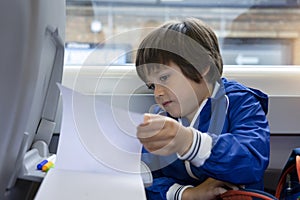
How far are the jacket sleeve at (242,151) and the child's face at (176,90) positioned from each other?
0.09 m

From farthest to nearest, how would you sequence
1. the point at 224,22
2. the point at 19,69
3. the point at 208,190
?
1. the point at 224,22
2. the point at 208,190
3. the point at 19,69

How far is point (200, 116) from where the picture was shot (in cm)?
83

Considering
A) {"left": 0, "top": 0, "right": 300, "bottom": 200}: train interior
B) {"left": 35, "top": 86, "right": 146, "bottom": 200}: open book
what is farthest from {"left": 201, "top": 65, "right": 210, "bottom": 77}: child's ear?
{"left": 35, "top": 86, "right": 146, "bottom": 200}: open book

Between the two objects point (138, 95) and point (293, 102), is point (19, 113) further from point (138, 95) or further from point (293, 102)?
point (293, 102)

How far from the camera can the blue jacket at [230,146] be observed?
69cm

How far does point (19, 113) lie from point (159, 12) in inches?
31.9

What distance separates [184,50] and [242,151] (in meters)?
0.22

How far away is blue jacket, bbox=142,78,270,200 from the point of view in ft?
2.25

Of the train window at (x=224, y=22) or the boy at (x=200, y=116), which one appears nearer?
the boy at (x=200, y=116)

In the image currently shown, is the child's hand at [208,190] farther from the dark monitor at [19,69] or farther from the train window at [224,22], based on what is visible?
the train window at [224,22]

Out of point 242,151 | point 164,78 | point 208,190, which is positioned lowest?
point 208,190

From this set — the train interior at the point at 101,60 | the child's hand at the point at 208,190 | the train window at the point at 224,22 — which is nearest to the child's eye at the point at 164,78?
the train interior at the point at 101,60

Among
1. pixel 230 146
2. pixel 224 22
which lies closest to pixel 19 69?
pixel 230 146

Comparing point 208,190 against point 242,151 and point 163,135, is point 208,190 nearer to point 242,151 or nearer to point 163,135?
point 242,151
